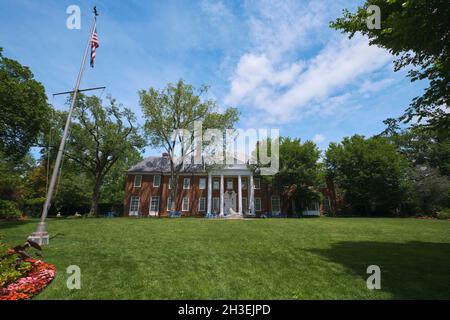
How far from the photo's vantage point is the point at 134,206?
3341 cm

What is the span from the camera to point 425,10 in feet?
18.5

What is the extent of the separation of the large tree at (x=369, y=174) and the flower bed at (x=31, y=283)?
35.1 meters

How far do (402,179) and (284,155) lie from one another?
16964 mm

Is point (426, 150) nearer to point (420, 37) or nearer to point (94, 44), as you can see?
point (420, 37)

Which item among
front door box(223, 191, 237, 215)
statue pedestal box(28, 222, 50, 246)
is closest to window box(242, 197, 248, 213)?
front door box(223, 191, 237, 215)

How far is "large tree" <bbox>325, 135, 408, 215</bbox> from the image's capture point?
31.5 metres

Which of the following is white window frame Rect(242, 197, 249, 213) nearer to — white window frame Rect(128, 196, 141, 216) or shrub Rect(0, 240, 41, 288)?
white window frame Rect(128, 196, 141, 216)

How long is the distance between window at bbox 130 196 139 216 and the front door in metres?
12.8

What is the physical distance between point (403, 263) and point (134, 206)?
1284 inches

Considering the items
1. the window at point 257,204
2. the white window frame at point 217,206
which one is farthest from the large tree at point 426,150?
the white window frame at point 217,206

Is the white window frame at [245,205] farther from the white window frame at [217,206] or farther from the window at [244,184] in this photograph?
the white window frame at [217,206]

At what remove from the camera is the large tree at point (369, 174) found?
31531 millimetres
